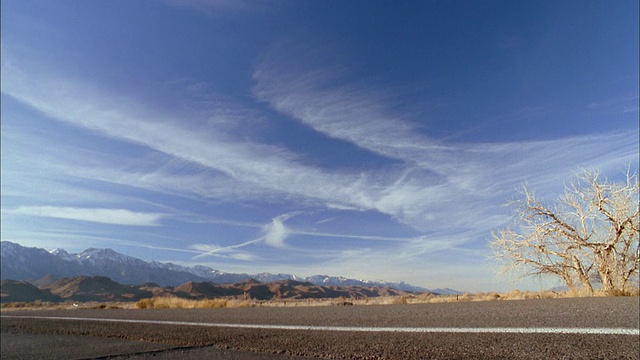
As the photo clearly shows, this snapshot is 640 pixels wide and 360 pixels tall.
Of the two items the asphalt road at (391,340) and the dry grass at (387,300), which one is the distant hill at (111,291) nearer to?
the dry grass at (387,300)

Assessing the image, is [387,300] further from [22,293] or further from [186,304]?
[22,293]

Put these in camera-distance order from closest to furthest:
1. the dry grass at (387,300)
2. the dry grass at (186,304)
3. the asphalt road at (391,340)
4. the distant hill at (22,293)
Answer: the asphalt road at (391,340)
the dry grass at (387,300)
the dry grass at (186,304)
the distant hill at (22,293)

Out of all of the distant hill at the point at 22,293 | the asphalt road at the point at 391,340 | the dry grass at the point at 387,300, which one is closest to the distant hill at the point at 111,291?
the distant hill at the point at 22,293

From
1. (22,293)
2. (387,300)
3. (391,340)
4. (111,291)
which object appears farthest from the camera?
(111,291)

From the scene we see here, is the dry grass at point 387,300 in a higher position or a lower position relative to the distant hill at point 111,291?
higher

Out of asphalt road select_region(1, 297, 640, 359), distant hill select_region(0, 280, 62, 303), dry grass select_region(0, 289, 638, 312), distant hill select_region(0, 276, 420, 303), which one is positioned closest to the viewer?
asphalt road select_region(1, 297, 640, 359)

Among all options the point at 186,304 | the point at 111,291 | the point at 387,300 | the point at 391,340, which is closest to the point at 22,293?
the point at 111,291

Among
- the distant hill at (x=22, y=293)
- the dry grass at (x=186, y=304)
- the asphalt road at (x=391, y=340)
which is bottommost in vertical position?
the distant hill at (x=22, y=293)

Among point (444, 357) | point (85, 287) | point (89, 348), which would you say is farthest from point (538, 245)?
point (85, 287)

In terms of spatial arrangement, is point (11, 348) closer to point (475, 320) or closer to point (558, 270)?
point (475, 320)

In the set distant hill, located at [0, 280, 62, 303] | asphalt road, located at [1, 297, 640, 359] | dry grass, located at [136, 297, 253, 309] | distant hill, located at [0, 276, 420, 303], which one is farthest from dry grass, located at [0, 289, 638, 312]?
distant hill, located at [0, 280, 62, 303]

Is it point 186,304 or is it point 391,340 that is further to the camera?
point 186,304

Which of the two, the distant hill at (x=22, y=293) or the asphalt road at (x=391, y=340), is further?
the distant hill at (x=22, y=293)

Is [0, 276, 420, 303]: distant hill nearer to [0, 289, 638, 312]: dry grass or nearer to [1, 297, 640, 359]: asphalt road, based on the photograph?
[0, 289, 638, 312]: dry grass
